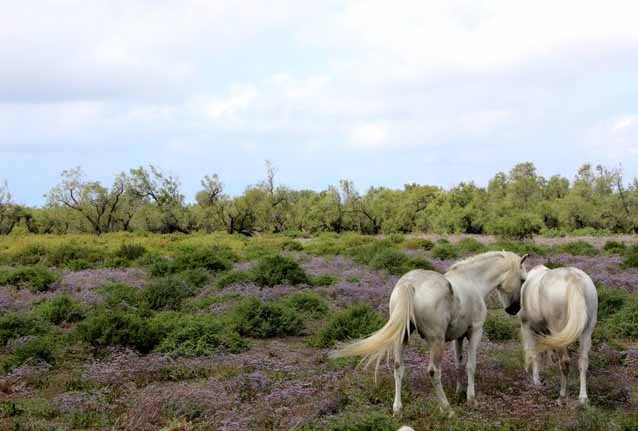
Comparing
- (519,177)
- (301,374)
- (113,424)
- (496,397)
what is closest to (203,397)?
(113,424)

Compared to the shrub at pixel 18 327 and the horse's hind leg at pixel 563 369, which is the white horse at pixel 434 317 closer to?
the horse's hind leg at pixel 563 369

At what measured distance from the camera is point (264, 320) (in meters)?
13.4

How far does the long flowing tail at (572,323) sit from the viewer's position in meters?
7.96

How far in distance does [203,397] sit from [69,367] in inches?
138

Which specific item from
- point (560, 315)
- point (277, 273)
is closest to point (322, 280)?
point (277, 273)

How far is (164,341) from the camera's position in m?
11.7

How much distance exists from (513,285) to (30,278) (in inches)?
612

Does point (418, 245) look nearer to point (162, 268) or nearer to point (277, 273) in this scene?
point (162, 268)

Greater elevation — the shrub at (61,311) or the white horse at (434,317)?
the white horse at (434,317)

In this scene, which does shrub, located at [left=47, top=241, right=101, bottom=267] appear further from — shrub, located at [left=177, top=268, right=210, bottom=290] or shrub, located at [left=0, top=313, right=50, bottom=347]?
shrub, located at [left=0, top=313, right=50, bottom=347]

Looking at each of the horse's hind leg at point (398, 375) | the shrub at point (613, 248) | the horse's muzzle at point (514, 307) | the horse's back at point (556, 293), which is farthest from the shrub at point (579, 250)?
the horse's hind leg at point (398, 375)

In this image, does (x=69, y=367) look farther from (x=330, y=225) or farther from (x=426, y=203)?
(x=426, y=203)

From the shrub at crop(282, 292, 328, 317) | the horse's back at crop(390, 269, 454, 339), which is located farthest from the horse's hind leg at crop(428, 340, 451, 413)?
the shrub at crop(282, 292, 328, 317)

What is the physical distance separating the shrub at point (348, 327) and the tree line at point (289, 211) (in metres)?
48.2
